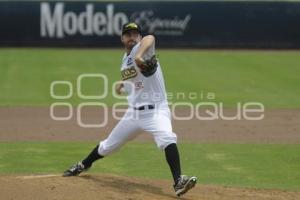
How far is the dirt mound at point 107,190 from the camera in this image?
8234mm

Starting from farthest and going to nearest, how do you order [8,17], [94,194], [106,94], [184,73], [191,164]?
1. [8,17]
2. [184,73]
3. [106,94]
4. [191,164]
5. [94,194]

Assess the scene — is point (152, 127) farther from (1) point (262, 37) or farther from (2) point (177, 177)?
(1) point (262, 37)

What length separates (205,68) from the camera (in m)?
24.8

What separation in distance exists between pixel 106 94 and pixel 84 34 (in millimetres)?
10962

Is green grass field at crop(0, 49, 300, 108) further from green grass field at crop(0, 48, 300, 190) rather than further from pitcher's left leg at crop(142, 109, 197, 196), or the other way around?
pitcher's left leg at crop(142, 109, 197, 196)

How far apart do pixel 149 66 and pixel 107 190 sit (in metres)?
1.51

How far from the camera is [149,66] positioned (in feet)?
27.3

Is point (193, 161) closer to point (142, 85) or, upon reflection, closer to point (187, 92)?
point (142, 85)

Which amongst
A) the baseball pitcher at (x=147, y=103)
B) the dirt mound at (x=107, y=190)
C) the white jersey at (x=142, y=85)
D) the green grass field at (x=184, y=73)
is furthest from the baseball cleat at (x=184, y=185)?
the green grass field at (x=184, y=73)

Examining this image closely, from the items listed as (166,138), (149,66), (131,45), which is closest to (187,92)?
(131,45)

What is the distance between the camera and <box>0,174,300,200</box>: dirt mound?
8.23 metres

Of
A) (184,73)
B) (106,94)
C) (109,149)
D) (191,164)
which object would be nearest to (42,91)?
(106,94)

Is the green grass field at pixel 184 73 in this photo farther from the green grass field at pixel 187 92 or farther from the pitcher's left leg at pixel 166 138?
the pitcher's left leg at pixel 166 138

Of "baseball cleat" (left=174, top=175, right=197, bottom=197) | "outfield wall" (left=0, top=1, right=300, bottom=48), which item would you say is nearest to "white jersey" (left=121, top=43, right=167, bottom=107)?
"baseball cleat" (left=174, top=175, right=197, bottom=197)
